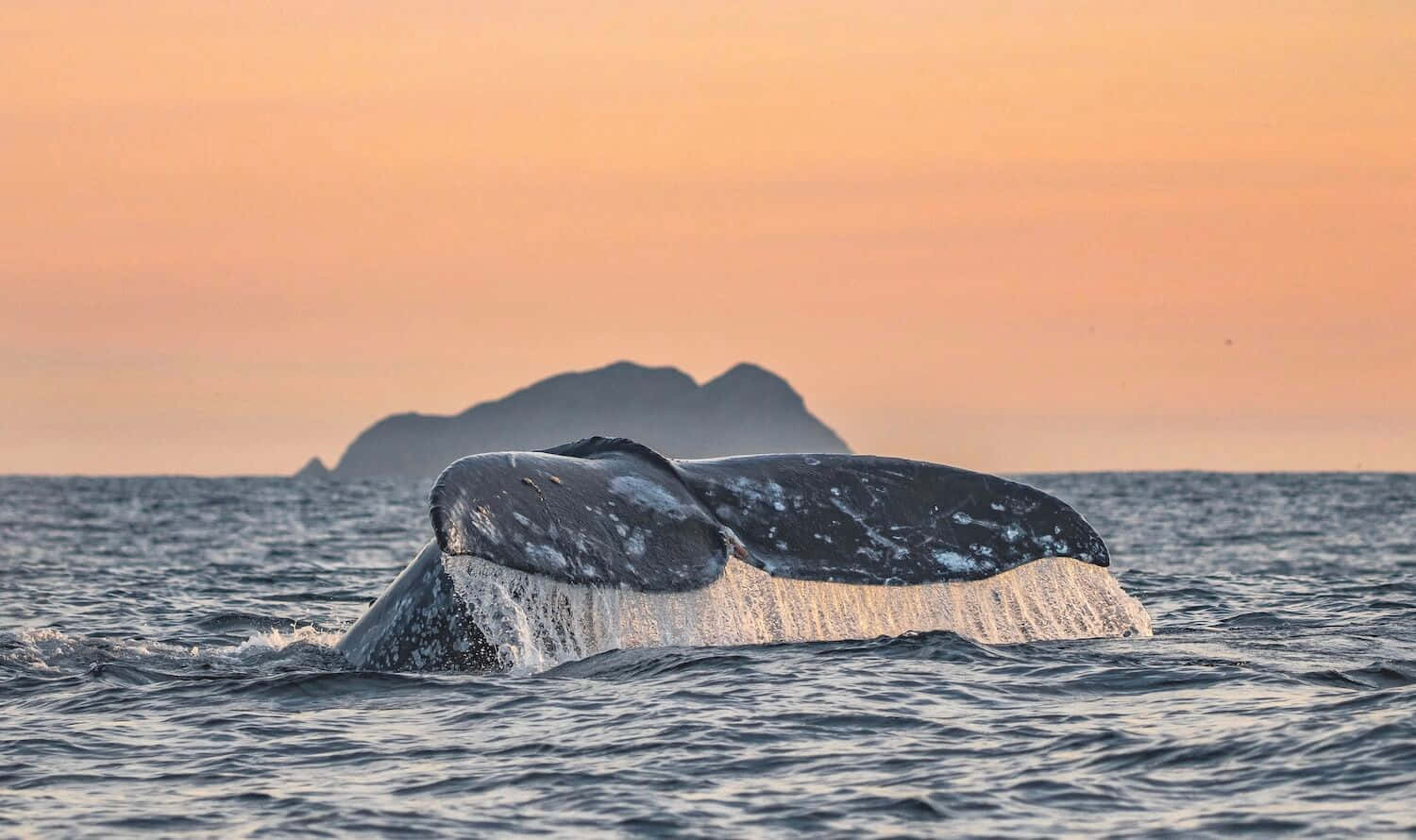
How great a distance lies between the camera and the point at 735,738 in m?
8.47

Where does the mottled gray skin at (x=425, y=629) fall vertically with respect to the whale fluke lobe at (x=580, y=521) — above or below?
below

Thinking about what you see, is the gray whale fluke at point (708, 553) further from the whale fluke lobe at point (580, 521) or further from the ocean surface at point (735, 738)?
the ocean surface at point (735, 738)

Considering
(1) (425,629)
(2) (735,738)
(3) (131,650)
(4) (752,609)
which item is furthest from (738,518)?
(3) (131,650)

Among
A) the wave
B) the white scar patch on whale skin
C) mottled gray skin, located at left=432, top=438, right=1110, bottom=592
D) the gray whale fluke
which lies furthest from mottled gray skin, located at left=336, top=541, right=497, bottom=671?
the wave

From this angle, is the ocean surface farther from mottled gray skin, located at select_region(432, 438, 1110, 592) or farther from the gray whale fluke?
mottled gray skin, located at select_region(432, 438, 1110, 592)

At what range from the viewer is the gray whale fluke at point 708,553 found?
26.7 ft

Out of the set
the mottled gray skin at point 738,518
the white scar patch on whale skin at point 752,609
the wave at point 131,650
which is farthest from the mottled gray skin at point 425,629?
the wave at point 131,650

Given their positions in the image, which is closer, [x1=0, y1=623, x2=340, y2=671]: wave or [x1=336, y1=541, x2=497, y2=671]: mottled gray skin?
[x1=336, y1=541, x2=497, y2=671]: mottled gray skin

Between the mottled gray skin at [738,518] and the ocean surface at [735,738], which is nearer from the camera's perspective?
the ocean surface at [735,738]

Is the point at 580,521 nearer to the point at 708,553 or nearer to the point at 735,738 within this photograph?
the point at 708,553

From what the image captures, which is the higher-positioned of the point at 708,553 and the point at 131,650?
the point at 708,553

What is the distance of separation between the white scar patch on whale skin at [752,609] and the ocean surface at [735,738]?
180 mm

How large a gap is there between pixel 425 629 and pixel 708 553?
1.67 m

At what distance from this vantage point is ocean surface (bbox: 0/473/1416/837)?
23.3 ft
